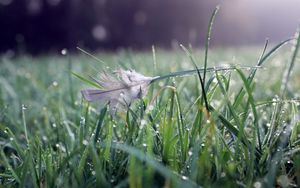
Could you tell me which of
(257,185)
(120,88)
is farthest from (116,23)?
(257,185)

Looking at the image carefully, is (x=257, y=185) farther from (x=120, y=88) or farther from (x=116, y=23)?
(x=116, y=23)

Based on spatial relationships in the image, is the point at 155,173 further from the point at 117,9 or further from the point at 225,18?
the point at 225,18

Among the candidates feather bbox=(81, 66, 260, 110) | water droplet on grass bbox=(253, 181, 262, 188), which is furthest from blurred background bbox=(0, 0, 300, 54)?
water droplet on grass bbox=(253, 181, 262, 188)

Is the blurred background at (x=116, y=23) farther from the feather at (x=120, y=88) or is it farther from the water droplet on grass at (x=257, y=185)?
the water droplet on grass at (x=257, y=185)

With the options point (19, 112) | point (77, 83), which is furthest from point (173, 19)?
point (19, 112)

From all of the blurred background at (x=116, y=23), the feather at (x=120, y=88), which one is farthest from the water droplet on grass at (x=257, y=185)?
the blurred background at (x=116, y=23)

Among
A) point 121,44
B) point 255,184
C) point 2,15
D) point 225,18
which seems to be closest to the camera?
point 255,184
